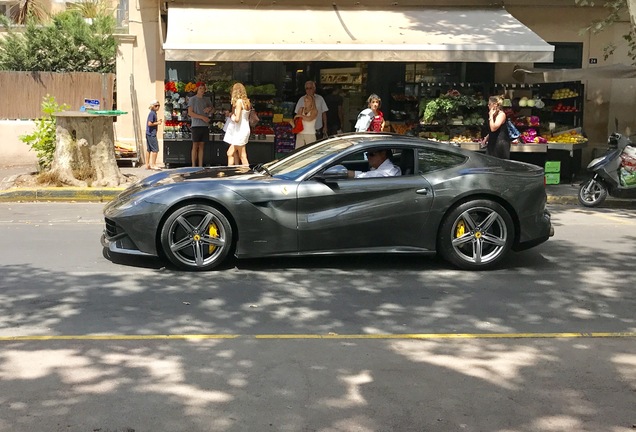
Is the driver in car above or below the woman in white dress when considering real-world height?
below

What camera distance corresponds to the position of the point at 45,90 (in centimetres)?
1858

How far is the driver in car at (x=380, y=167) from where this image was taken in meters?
8.26

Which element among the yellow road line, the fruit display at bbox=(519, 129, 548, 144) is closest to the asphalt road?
the yellow road line

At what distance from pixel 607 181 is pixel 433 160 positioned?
6370 mm

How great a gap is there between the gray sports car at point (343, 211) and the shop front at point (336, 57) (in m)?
6.91

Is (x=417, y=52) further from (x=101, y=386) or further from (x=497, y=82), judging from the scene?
(x=101, y=386)

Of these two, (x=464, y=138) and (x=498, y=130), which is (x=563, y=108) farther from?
(x=498, y=130)

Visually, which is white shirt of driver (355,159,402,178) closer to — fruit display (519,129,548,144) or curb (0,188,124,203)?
curb (0,188,124,203)

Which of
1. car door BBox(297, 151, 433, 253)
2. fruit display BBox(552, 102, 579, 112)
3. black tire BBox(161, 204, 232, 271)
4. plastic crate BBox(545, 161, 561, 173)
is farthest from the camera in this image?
fruit display BBox(552, 102, 579, 112)

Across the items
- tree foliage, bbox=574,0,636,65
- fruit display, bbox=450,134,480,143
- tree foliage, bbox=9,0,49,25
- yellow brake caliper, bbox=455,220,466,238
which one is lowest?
yellow brake caliper, bbox=455,220,466,238

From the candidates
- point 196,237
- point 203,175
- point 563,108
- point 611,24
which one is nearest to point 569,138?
point 563,108

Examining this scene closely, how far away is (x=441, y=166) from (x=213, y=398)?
427 cm

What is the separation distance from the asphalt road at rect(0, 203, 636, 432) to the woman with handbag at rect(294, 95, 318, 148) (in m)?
6.77

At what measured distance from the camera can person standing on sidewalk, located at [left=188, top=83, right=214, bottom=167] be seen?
15977mm
